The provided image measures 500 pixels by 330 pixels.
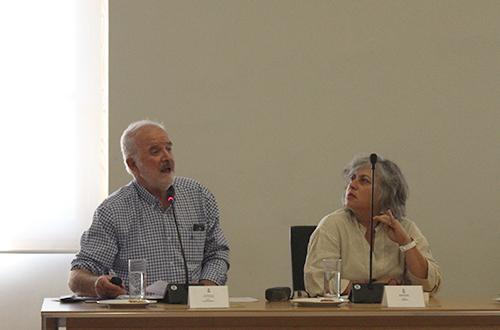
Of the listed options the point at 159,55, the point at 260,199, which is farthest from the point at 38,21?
the point at 260,199

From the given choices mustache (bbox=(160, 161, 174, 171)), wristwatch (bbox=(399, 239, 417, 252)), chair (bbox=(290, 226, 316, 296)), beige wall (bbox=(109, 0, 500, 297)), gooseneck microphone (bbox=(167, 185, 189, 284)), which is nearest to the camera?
gooseneck microphone (bbox=(167, 185, 189, 284))

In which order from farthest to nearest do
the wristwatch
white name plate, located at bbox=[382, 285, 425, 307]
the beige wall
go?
the beige wall → the wristwatch → white name plate, located at bbox=[382, 285, 425, 307]

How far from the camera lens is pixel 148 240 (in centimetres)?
375

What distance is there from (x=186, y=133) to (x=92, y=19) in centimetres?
77

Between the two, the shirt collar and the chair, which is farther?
the chair

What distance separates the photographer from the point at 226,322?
2838 millimetres

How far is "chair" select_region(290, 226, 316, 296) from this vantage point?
13.2ft

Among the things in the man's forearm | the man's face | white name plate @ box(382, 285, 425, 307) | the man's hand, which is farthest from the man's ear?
white name plate @ box(382, 285, 425, 307)

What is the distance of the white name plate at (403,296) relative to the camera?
119 inches

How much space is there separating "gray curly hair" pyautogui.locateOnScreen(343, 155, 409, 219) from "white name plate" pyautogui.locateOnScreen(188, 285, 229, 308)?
3.50ft

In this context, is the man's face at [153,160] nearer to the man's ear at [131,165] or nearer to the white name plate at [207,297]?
the man's ear at [131,165]

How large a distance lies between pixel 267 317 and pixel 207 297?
0.20 m

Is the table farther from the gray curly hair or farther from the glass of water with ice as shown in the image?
the gray curly hair

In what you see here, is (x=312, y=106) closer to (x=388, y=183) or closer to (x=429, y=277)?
(x=388, y=183)
